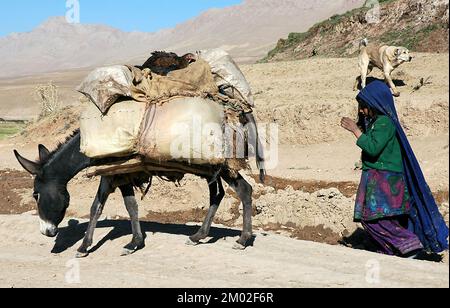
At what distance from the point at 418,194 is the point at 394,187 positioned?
280 mm

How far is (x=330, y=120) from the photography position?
1750cm

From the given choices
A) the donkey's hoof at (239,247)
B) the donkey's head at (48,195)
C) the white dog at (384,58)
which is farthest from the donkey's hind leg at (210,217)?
the white dog at (384,58)

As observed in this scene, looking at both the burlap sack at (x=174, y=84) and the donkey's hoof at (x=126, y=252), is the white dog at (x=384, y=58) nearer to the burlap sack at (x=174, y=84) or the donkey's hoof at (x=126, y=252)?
the burlap sack at (x=174, y=84)

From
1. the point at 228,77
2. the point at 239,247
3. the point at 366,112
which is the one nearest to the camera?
the point at 366,112

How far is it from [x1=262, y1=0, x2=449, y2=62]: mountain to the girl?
57.9ft

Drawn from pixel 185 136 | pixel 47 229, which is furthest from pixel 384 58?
pixel 47 229

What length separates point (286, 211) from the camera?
1028cm

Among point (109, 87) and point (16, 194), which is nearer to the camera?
point (109, 87)

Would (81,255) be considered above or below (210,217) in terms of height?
below

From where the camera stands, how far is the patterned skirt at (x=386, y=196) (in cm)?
636

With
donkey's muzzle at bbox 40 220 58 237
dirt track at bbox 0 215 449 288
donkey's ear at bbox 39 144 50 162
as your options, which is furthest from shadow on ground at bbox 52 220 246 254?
donkey's ear at bbox 39 144 50 162

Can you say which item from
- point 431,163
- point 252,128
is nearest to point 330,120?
point 431,163

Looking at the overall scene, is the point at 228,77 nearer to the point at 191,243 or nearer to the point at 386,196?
the point at 191,243

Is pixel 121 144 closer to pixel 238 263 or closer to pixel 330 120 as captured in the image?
Answer: pixel 238 263
